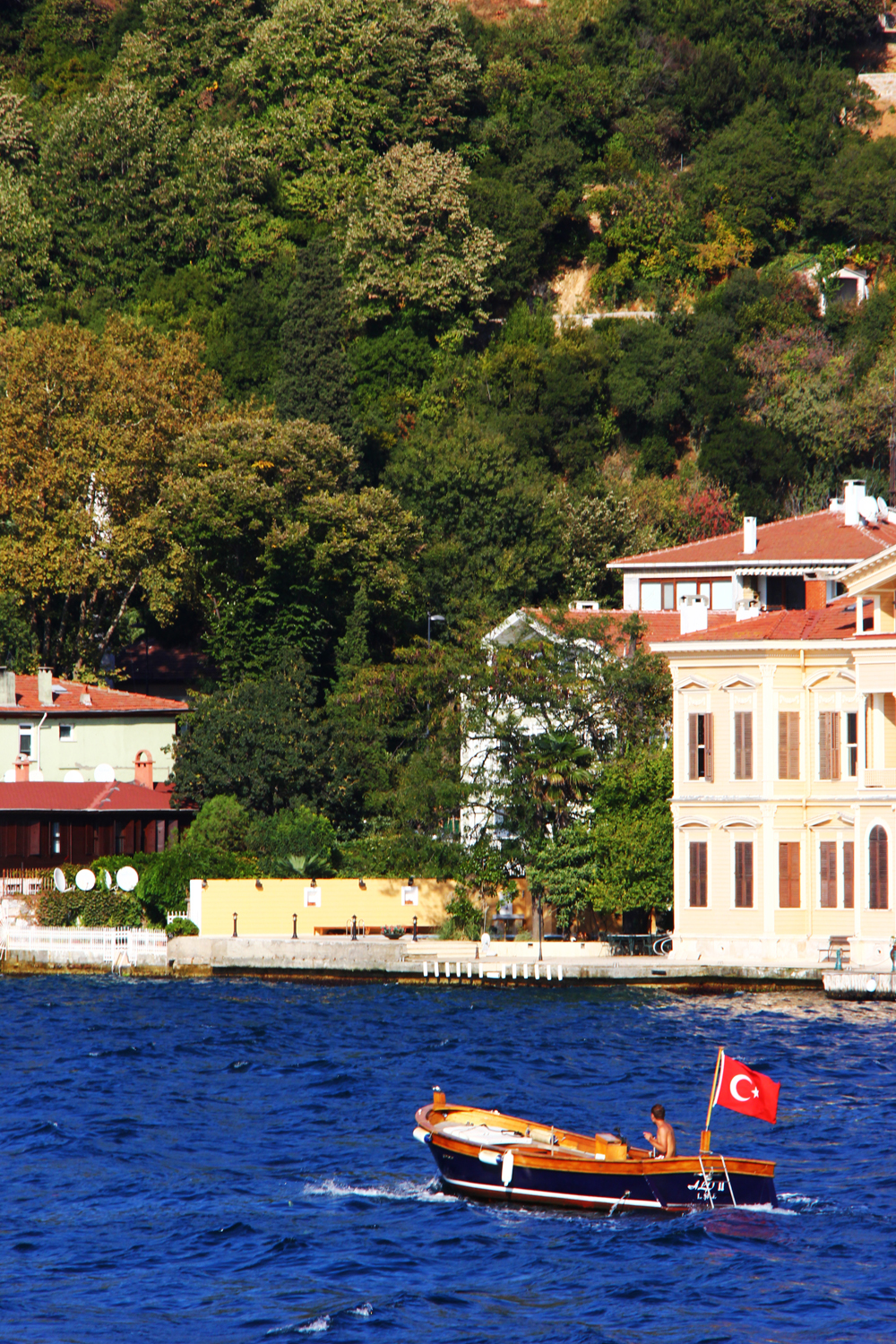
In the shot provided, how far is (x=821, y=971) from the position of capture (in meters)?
46.8

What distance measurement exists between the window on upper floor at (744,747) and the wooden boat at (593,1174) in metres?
23.7

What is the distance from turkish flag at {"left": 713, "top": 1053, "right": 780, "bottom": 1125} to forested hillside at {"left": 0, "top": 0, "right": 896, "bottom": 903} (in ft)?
93.0

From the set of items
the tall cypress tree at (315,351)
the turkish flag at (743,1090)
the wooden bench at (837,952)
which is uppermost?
the tall cypress tree at (315,351)

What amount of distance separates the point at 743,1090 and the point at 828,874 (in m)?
23.9

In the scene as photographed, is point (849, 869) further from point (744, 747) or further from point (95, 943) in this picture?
point (95, 943)

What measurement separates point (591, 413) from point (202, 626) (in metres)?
19.6

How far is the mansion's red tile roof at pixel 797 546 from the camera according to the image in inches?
2442

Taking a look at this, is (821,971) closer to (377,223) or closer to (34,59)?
(377,223)

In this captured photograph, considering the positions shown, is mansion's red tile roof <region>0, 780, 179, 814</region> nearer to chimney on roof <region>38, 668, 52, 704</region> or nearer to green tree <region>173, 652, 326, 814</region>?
green tree <region>173, 652, 326, 814</region>

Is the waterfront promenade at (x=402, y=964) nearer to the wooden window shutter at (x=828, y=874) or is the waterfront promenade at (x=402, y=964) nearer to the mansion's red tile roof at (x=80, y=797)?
the wooden window shutter at (x=828, y=874)

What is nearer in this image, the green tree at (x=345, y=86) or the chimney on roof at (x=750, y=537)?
the chimney on roof at (x=750, y=537)

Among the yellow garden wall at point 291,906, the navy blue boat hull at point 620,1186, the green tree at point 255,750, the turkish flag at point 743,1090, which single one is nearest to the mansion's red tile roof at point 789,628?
the yellow garden wall at point 291,906

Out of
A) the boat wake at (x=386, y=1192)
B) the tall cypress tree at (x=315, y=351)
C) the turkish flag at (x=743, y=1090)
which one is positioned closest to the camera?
the turkish flag at (x=743, y=1090)

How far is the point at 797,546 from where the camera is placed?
64375 millimetres
